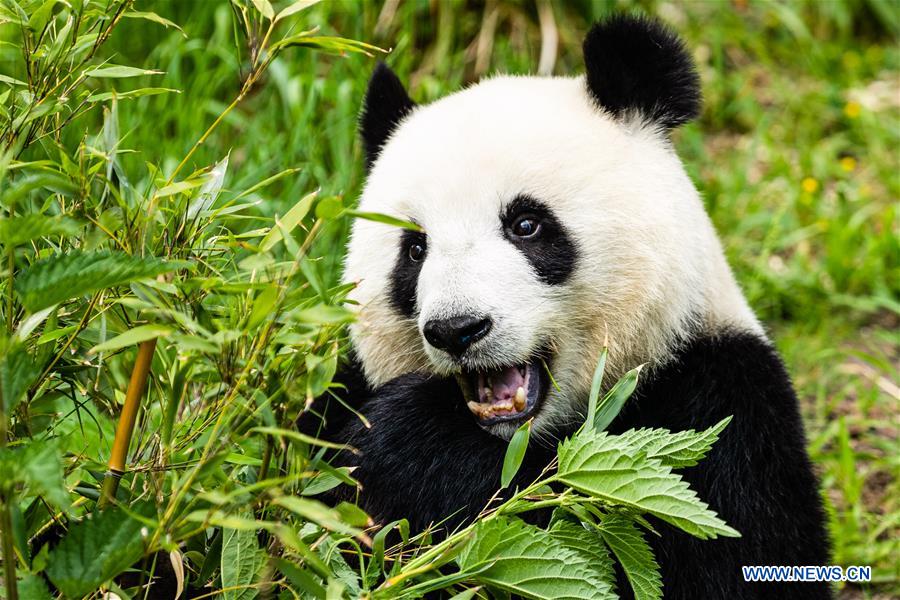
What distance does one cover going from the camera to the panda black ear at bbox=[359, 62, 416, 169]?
3107mm

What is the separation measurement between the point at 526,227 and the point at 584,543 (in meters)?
0.86

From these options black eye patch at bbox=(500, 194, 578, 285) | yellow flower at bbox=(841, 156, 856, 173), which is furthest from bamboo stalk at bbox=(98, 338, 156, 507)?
yellow flower at bbox=(841, 156, 856, 173)

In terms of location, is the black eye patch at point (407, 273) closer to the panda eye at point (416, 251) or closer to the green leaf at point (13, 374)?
the panda eye at point (416, 251)

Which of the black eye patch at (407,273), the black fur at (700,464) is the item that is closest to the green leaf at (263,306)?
the black fur at (700,464)

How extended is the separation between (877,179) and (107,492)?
4999mm

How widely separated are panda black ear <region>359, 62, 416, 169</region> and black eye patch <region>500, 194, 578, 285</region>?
691mm

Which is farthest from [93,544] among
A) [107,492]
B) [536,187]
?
[536,187]

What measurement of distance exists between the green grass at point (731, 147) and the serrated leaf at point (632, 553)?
0.80 m

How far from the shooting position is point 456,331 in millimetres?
2301

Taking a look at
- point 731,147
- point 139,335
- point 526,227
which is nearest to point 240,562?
point 139,335

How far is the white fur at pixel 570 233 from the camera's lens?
2.51 metres

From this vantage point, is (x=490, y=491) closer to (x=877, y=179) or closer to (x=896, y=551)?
(x=896, y=551)

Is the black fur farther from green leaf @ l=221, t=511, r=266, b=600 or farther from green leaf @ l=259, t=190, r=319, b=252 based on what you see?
green leaf @ l=259, t=190, r=319, b=252

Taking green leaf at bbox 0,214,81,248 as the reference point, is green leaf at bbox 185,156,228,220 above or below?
above
